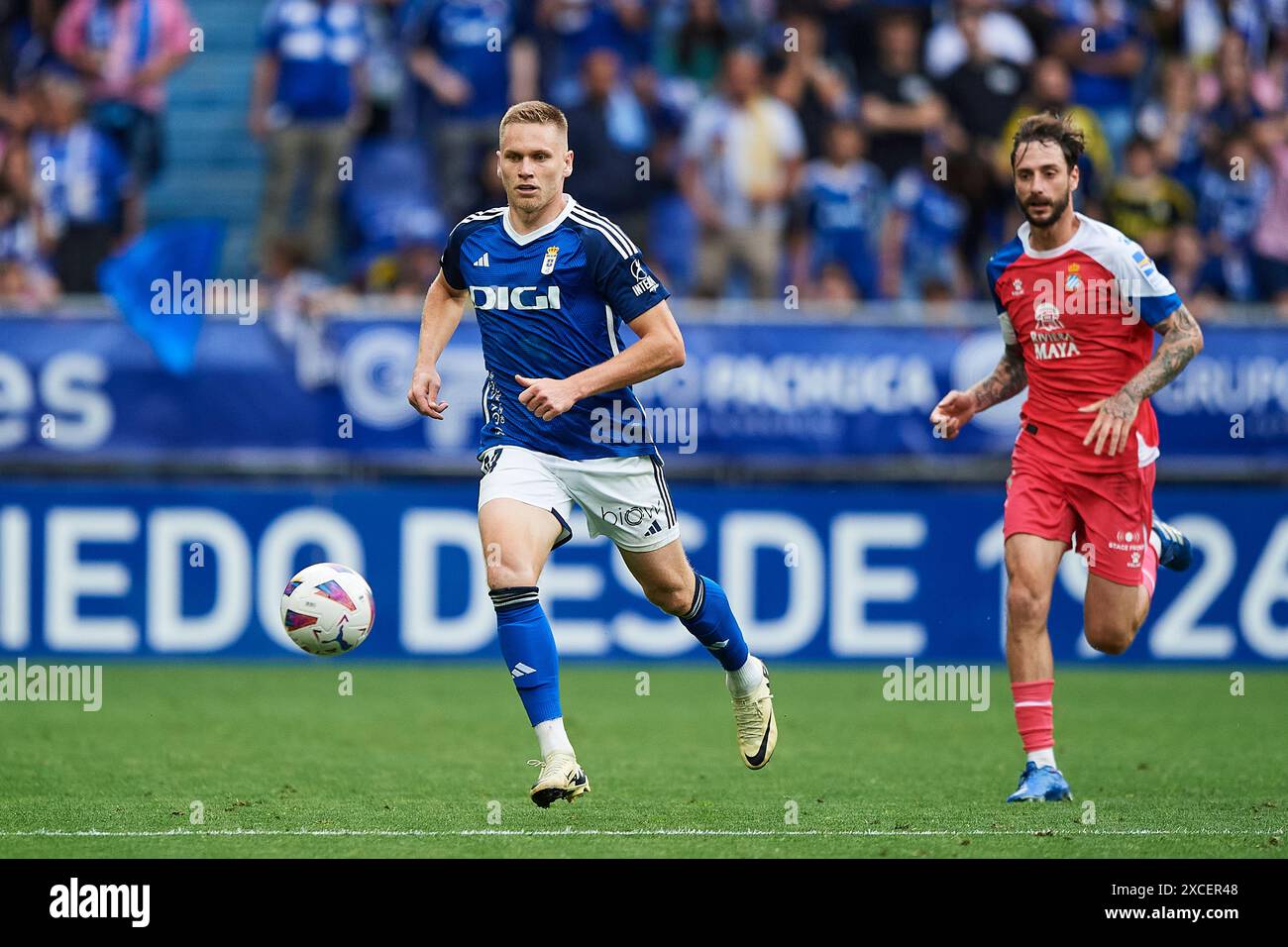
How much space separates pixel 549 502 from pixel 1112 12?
11258mm

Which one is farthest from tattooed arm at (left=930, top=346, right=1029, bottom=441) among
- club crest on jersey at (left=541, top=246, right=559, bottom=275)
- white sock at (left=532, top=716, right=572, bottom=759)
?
white sock at (left=532, top=716, right=572, bottom=759)

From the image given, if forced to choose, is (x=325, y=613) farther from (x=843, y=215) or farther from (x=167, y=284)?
(x=843, y=215)

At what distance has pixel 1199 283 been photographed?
50.2 ft

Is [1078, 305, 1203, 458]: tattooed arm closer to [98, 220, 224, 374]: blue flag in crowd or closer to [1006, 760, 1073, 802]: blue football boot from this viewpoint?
[1006, 760, 1073, 802]: blue football boot

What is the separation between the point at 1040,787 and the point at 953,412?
157 centimetres

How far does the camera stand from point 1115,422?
788 cm

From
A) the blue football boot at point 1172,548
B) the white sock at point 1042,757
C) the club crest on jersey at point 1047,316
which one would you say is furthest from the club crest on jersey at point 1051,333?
the white sock at point 1042,757

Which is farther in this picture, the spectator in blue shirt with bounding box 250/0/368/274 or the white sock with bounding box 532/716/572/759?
the spectator in blue shirt with bounding box 250/0/368/274

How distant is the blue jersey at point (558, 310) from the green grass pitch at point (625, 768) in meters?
1.41

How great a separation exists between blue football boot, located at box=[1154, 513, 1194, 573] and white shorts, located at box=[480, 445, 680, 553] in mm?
2333

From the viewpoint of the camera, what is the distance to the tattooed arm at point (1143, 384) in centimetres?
788

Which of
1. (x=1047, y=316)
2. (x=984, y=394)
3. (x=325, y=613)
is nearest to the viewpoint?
(x=325, y=613)

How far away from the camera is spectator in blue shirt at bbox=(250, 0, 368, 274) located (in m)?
15.2

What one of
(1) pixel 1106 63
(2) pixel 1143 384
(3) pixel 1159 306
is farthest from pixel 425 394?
(1) pixel 1106 63
